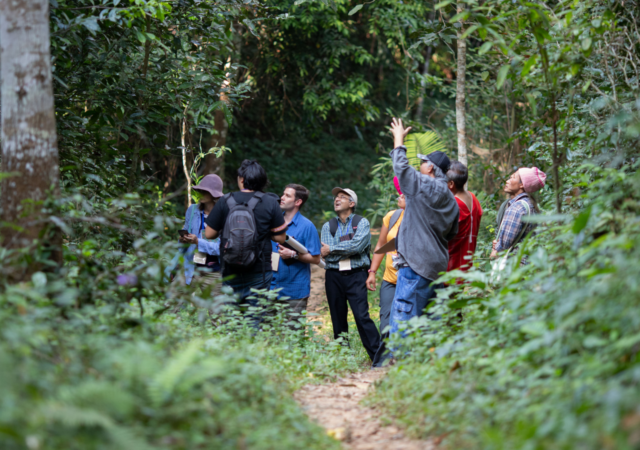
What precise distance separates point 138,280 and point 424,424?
199 cm

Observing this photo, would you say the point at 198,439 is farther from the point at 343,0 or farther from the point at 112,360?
the point at 343,0

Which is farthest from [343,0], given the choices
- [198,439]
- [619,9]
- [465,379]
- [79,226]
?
[198,439]

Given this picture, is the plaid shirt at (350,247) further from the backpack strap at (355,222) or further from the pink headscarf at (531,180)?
the pink headscarf at (531,180)

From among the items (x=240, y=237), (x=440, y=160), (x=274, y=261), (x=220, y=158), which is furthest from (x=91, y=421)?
(x=220, y=158)

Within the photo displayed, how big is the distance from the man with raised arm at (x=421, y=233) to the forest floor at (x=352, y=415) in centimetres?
79

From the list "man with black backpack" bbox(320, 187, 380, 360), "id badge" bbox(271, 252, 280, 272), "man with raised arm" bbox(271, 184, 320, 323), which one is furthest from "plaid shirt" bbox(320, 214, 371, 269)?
"id badge" bbox(271, 252, 280, 272)

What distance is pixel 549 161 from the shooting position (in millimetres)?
6793

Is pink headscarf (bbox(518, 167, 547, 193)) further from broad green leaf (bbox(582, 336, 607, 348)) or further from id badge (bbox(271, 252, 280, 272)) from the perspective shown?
broad green leaf (bbox(582, 336, 607, 348))

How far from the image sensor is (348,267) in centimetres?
663

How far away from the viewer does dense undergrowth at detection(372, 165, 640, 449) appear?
2285 mm

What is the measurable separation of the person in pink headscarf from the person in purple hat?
2971 mm

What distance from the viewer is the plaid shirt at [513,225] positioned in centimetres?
534

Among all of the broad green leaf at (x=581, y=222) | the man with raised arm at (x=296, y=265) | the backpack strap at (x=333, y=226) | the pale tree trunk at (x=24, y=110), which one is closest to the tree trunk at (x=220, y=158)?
the backpack strap at (x=333, y=226)

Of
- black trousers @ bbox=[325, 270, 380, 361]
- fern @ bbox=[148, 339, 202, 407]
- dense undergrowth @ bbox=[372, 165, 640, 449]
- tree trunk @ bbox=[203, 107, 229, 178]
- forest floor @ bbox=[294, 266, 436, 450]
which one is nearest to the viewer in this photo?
dense undergrowth @ bbox=[372, 165, 640, 449]
